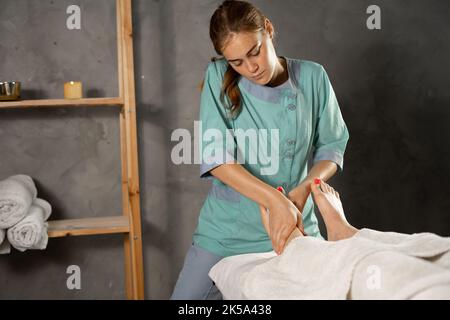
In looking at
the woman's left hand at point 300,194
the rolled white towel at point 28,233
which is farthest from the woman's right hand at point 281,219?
the rolled white towel at point 28,233

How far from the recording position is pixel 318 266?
4.47 ft

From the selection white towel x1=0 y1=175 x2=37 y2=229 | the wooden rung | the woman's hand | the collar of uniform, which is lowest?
the wooden rung

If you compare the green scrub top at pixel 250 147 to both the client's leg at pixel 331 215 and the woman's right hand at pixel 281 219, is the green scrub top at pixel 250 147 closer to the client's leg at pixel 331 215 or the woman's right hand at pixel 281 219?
the client's leg at pixel 331 215

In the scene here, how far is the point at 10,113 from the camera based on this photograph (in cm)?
262

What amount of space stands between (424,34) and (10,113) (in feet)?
6.52

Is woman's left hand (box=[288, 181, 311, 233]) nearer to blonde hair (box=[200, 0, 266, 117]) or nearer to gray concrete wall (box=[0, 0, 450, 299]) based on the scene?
blonde hair (box=[200, 0, 266, 117])

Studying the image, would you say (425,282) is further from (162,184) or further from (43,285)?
(43,285)

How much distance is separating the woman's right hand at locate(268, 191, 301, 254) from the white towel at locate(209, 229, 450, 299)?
0.26 ft

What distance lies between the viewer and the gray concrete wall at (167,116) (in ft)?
8.58

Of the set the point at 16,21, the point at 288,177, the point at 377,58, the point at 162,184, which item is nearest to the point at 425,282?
the point at 288,177

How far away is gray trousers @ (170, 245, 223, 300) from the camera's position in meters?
1.71

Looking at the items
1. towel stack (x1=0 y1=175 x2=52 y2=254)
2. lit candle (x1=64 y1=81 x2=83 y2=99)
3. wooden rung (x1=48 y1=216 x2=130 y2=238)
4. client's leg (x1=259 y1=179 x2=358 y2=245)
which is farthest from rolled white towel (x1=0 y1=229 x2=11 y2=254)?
client's leg (x1=259 y1=179 x2=358 y2=245)

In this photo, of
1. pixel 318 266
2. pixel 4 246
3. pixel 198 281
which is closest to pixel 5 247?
pixel 4 246

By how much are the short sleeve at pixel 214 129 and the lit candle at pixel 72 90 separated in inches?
30.8
